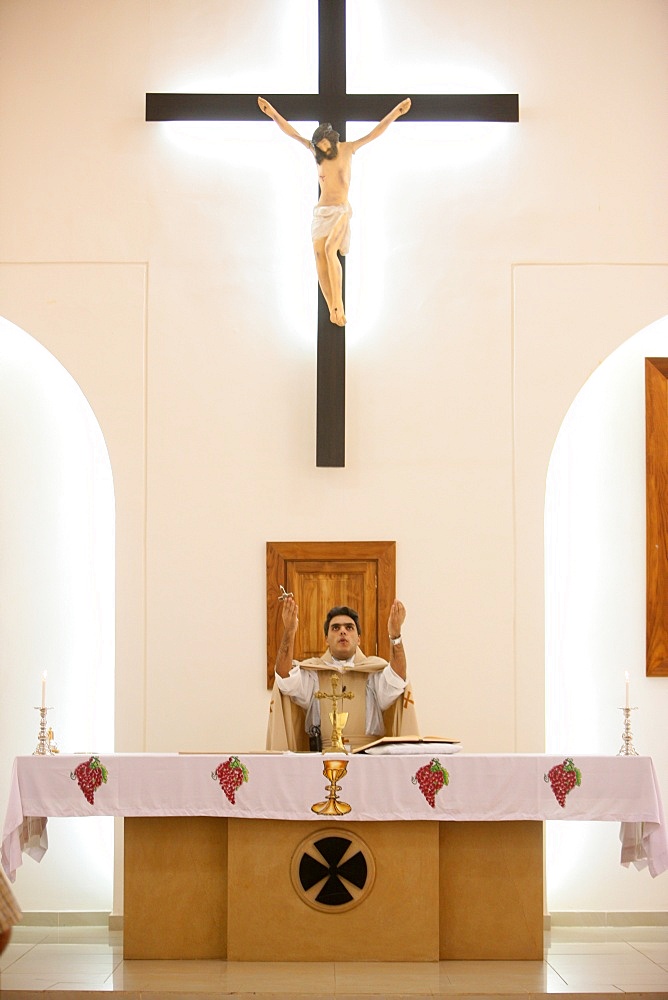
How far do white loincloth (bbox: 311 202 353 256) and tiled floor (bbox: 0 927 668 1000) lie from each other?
385 cm

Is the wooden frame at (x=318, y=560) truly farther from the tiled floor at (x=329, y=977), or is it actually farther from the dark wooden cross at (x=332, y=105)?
the tiled floor at (x=329, y=977)

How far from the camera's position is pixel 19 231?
7.50 meters

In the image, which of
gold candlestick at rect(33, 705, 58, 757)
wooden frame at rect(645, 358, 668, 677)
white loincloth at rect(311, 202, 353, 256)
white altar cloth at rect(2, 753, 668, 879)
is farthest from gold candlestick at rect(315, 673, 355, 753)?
white loincloth at rect(311, 202, 353, 256)

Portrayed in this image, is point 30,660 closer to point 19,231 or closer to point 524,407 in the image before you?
point 19,231

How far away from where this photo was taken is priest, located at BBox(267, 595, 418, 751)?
6441mm

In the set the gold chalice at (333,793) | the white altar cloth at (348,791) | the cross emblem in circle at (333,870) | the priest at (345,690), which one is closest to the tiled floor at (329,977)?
the cross emblem in circle at (333,870)

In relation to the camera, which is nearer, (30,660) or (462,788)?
(462,788)

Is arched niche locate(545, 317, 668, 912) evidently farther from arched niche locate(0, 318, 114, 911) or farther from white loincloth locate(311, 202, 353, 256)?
arched niche locate(0, 318, 114, 911)

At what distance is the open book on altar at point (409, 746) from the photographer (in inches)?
235

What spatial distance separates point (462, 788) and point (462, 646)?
5.17ft

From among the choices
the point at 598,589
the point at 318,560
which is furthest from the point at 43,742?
the point at 598,589

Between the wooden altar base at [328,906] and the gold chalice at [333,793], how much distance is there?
147 millimetres

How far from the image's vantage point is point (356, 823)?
594cm

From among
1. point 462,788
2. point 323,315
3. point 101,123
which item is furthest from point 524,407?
point 101,123
